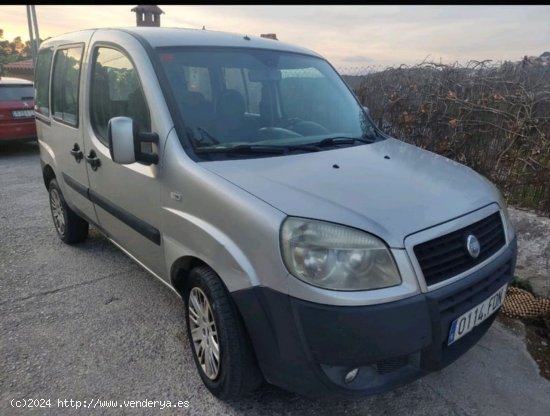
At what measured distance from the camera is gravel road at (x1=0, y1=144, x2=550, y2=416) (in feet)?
7.47

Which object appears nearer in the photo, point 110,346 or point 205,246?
point 205,246

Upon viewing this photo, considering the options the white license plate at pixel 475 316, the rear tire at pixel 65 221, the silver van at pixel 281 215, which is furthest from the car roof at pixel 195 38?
the white license plate at pixel 475 316

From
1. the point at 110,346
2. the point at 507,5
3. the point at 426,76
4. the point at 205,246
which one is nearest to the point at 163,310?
the point at 110,346

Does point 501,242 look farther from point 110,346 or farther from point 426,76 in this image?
point 426,76

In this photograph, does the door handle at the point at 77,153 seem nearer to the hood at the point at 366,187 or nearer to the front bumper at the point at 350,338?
the hood at the point at 366,187

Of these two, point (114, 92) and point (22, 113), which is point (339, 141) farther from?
point (22, 113)

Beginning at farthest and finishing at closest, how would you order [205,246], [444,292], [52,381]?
[52,381], [205,246], [444,292]

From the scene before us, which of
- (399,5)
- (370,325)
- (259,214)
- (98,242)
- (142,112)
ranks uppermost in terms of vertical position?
(399,5)

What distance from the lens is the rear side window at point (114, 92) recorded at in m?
2.57

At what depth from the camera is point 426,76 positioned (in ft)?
18.1

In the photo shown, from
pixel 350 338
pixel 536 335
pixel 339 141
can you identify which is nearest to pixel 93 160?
pixel 339 141

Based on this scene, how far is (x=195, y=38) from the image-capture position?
2.81 metres

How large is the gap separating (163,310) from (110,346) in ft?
1.64

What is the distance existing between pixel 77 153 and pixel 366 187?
243 centimetres
